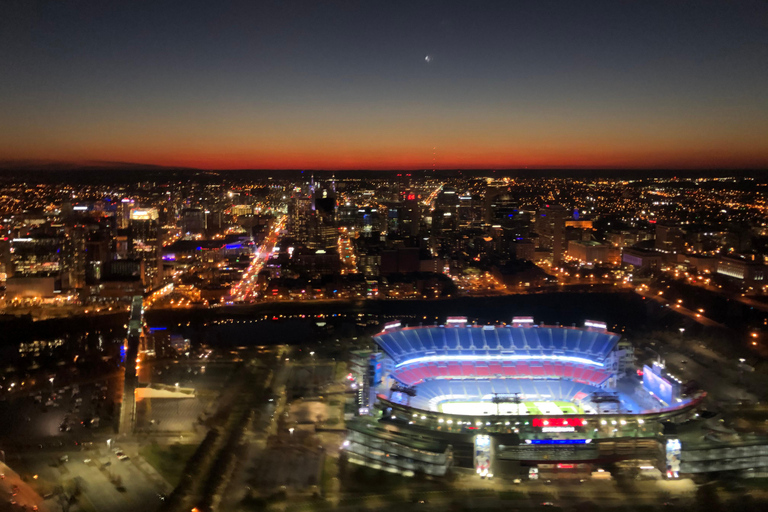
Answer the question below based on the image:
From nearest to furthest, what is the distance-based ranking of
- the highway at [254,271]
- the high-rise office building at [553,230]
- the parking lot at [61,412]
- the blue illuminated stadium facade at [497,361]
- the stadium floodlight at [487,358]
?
the parking lot at [61,412], the blue illuminated stadium facade at [497,361], the stadium floodlight at [487,358], the highway at [254,271], the high-rise office building at [553,230]

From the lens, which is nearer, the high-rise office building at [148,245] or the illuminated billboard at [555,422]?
the illuminated billboard at [555,422]

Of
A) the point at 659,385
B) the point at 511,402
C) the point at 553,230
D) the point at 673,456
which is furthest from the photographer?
the point at 553,230

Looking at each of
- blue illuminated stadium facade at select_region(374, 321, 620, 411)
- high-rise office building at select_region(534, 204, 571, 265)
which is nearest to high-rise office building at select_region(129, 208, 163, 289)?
blue illuminated stadium facade at select_region(374, 321, 620, 411)

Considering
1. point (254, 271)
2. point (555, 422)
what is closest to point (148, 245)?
point (254, 271)

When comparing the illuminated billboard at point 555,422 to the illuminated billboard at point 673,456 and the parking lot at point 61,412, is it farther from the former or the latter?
the parking lot at point 61,412

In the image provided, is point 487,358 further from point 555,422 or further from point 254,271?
point 254,271

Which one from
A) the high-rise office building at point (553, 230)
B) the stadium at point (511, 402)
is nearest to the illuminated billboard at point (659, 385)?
the stadium at point (511, 402)
